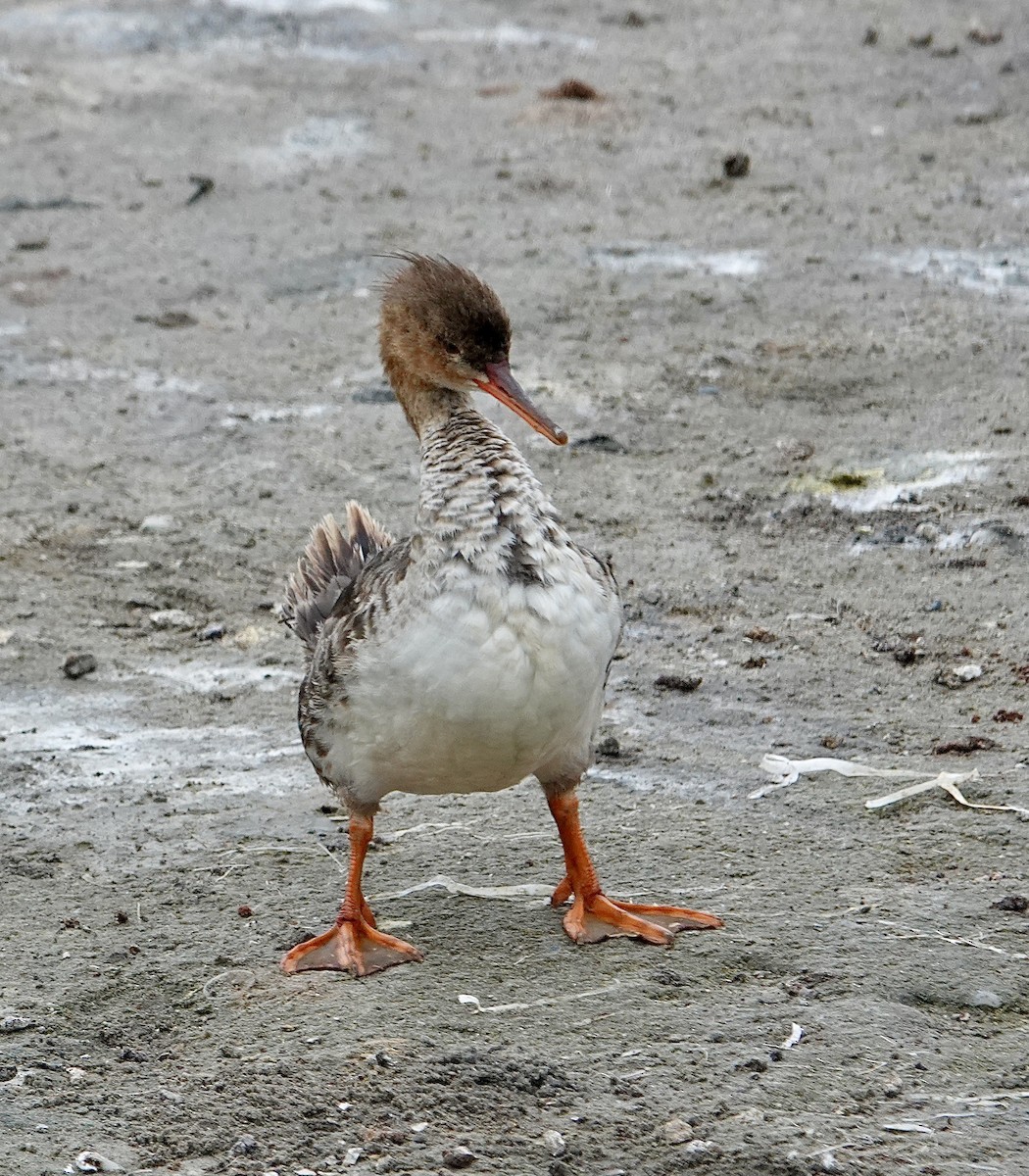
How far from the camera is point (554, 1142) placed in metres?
3.78

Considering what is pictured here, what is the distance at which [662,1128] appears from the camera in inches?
150

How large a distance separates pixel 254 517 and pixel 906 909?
13.1 feet

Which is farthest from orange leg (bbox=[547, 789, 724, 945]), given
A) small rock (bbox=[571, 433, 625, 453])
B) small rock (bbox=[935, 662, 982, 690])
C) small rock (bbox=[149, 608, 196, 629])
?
small rock (bbox=[571, 433, 625, 453])

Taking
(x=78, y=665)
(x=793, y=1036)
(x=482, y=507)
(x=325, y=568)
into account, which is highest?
(x=482, y=507)

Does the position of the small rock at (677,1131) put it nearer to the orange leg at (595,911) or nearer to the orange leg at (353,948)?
the orange leg at (595,911)

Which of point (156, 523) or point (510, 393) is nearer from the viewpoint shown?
point (510, 393)

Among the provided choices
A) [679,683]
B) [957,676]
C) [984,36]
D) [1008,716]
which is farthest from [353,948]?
[984,36]

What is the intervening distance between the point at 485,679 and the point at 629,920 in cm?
93

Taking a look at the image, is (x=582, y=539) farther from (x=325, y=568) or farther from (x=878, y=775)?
(x=878, y=775)

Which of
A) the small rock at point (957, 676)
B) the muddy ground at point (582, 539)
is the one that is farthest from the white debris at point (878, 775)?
the small rock at point (957, 676)

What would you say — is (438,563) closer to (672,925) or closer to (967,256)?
(672,925)

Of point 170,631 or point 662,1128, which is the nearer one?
point 662,1128

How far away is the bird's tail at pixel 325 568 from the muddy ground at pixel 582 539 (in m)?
0.63

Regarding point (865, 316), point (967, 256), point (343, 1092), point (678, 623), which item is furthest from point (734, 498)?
point (343, 1092)
